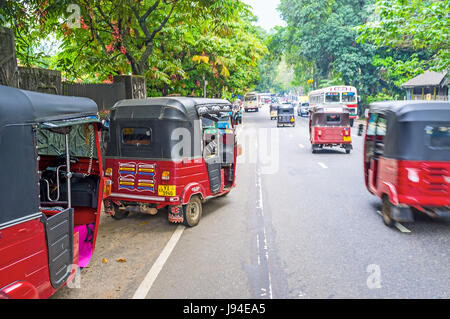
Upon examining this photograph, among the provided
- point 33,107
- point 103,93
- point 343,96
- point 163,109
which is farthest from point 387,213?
point 343,96

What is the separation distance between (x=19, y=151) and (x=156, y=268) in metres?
2.78

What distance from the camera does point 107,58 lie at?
13133mm

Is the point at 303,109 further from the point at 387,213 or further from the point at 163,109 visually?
the point at 163,109

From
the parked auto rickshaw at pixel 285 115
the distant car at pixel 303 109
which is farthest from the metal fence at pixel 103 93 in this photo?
the distant car at pixel 303 109

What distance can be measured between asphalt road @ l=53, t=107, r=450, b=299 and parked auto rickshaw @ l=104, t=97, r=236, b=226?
1.67ft

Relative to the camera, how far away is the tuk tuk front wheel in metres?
8.01

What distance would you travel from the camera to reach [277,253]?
6633 millimetres

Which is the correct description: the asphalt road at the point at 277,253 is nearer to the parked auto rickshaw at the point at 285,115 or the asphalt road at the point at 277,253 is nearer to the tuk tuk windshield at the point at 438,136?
the tuk tuk windshield at the point at 438,136

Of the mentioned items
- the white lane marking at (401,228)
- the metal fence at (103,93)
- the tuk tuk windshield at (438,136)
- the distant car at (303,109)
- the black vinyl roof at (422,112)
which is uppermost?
the distant car at (303,109)

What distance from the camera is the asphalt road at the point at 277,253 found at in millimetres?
5301

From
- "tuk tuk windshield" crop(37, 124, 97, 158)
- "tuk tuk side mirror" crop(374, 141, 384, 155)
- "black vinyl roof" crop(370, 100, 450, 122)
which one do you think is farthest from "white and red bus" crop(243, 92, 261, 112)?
"black vinyl roof" crop(370, 100, 450, 122)

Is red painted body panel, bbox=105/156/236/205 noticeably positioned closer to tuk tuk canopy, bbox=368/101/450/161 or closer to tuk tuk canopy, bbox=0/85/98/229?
tuk tuk canopy, bbox=0/85/98/229

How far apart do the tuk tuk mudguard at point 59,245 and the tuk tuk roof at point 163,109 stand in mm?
3109

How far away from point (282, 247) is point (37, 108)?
4409 mm
